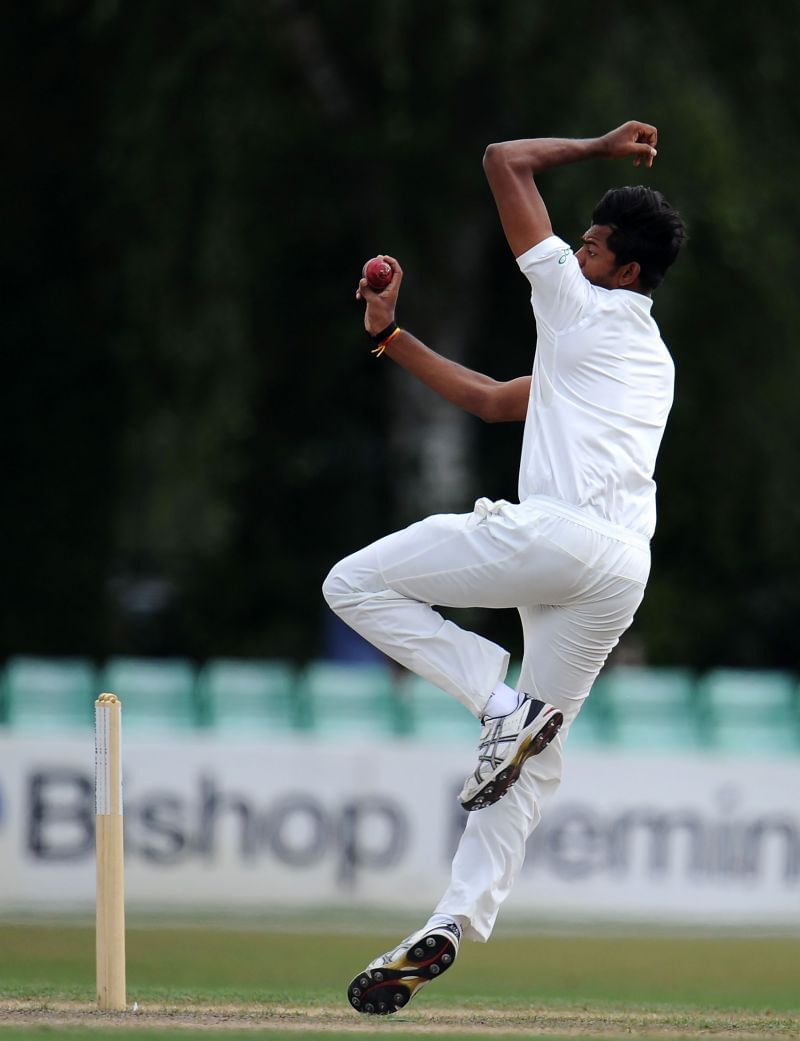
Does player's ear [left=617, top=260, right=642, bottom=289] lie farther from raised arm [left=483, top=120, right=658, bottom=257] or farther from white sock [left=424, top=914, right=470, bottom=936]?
white sock [left=424, top=914, right=470, bottom=936]

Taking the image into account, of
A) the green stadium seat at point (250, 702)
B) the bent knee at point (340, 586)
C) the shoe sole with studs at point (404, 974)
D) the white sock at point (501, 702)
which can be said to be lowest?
the green stadium seat at point (250, 702)

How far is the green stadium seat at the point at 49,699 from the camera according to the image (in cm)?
1088

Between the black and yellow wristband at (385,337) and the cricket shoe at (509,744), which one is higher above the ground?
the black and yellow wristband at (385,337)

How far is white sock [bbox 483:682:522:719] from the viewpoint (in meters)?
5.67

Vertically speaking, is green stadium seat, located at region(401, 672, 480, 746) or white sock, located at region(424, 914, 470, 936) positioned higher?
white sock, located at region(424, 914, 470, 936)

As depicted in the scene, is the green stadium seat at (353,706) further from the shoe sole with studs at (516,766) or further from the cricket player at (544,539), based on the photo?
the shoe sole with studs at (516,766)

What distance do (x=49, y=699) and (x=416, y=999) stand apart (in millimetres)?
4528

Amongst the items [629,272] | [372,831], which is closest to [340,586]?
[629,272]

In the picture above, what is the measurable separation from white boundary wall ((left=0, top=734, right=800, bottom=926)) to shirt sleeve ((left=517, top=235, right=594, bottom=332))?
578cm

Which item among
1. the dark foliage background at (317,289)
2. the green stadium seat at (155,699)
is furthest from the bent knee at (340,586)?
the dark foliage background at (317,289)

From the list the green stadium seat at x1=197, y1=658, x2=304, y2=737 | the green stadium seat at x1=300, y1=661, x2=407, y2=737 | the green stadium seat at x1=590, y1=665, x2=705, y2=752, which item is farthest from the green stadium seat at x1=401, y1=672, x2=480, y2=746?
the green stadium seat at x1=590, y1=665, x2=705, y2=752

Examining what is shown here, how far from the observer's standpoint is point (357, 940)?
9836mm

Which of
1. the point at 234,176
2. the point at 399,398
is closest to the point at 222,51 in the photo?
the point at 234,176

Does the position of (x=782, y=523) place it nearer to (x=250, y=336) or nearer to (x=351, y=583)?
(x=250, y=336)
